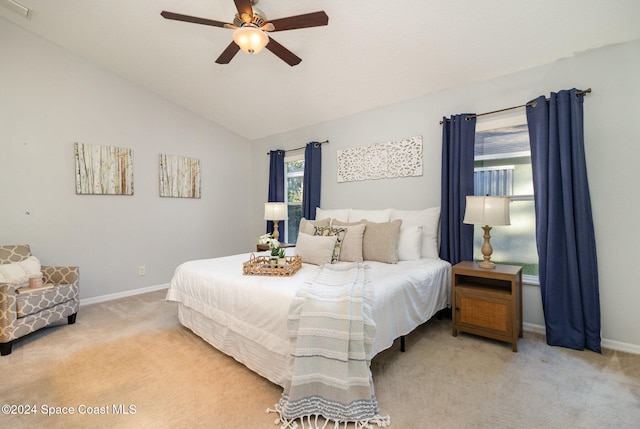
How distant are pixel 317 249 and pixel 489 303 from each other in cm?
152

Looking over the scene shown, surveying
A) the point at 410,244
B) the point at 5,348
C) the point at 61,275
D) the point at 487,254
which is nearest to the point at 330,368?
the point at 410,244

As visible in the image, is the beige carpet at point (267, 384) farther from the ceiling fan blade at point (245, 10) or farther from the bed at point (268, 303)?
the ceiling fan blade at point (245, 10)

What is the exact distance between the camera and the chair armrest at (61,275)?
295 centimetres

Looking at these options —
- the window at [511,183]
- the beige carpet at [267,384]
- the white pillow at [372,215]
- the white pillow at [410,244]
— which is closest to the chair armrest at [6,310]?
the beige carpet at [267,384]

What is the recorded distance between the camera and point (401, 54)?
2760mm

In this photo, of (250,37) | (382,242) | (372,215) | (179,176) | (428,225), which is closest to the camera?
(250,37)

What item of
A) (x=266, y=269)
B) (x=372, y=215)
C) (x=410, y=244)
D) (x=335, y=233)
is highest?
(x=372, y=215)

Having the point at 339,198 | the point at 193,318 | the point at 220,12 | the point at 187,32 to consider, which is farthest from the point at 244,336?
the point at 187,32

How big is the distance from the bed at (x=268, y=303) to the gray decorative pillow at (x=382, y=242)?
5cm

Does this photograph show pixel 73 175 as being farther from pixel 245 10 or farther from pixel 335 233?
pixel 335 233

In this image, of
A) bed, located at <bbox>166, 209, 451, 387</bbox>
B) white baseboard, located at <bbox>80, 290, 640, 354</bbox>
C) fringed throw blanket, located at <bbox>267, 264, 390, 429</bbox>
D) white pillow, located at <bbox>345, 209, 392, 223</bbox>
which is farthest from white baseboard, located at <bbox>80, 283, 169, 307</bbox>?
fringed throw blanket, located at <bbox>267, 264, 390, 429</bbox>

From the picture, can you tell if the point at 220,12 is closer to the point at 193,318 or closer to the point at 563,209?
the point at 193,318

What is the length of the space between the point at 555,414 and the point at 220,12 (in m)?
3.77

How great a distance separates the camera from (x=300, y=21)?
1.99 meters
